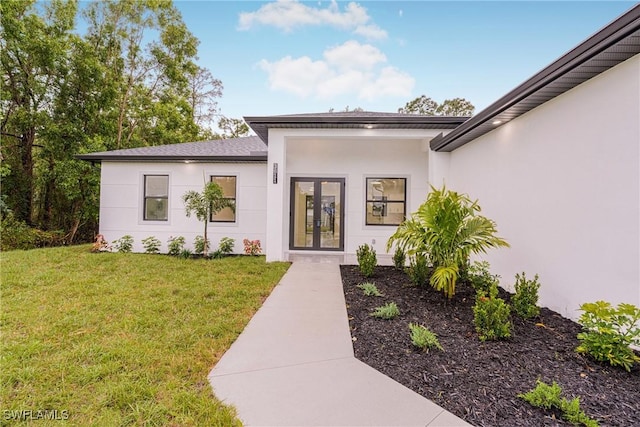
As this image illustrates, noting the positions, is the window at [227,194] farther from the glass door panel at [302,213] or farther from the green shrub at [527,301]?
the green shrub at [527,301]

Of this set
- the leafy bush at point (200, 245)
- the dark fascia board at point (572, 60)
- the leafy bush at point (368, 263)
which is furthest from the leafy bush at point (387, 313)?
the leafy bush at point (200, 245)

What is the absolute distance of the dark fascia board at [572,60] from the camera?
2.35 metres

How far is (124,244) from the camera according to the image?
8.49m

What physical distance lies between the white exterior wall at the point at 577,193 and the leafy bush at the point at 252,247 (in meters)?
6.08

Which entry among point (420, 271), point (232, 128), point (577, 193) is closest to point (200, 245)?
point (420, 271)

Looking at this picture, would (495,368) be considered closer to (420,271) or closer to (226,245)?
(420,271)

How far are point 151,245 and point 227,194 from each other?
2.71m

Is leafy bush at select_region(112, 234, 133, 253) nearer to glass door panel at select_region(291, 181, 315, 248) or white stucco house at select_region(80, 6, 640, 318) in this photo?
white stucco house at select_region(80, 6, 640, 318)

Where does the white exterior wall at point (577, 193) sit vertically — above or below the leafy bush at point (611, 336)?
above

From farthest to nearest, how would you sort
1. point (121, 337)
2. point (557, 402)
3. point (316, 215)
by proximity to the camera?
point (316, 215), point (121, 337), point (557, 402)

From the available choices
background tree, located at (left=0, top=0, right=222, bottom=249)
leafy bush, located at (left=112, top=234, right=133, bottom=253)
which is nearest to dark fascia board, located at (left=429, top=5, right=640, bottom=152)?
leafy bush, located at (left=112, top=234, right=133, bottom=253)

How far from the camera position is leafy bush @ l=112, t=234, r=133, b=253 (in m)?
8.50

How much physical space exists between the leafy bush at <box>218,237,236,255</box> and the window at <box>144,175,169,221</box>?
6.81ft

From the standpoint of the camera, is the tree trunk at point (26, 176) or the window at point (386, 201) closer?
the window at point (386, 201)
